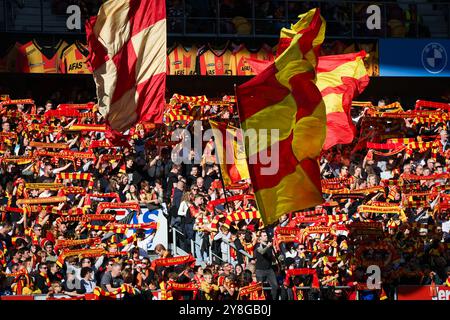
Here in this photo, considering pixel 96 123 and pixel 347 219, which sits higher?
pixel 96 123

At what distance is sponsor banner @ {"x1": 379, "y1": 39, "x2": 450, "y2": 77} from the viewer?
3294 centimetres

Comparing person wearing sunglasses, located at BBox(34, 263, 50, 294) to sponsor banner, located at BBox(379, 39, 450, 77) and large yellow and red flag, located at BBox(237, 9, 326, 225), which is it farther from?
sponsor banner, located at BBox(379, 39, 450, 77)

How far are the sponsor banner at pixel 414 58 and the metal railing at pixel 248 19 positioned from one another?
24 centimetres

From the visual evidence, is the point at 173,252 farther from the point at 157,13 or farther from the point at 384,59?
the point at 384,59

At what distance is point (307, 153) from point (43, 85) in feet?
36.4

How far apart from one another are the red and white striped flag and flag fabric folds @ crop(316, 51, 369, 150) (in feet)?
11.1

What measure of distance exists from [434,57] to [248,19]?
4501mm

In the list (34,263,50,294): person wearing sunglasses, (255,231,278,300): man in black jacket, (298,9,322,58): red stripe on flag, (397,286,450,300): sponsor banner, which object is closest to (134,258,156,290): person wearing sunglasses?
(34,263,50,294): person wearing sunglasses

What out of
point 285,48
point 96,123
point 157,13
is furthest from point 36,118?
point 285,48

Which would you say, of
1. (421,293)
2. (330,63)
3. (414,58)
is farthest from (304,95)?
(414,58)

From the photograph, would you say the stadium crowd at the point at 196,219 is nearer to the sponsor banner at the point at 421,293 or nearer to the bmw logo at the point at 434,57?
the sponsor banner at the point at 421,293

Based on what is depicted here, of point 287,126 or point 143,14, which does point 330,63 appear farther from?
point 287,126

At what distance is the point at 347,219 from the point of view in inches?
1012

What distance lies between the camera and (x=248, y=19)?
1286 inches
